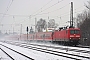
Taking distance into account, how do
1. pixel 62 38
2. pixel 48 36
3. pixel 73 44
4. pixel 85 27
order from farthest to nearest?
pixel 48 36, pixel 85 27, pixel 62 38, pixel 73 44

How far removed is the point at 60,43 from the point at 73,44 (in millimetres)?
6040

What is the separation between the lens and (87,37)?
4162cm

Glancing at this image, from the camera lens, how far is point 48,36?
5416 cm

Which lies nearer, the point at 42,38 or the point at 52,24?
the point at 42,38

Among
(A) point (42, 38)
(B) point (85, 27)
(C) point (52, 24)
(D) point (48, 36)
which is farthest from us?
(C) point (52, 24)

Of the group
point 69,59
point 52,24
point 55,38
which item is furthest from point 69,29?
point 52,24

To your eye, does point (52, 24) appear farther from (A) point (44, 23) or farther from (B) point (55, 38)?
(B) point (55, 38)

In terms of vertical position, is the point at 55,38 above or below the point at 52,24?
below

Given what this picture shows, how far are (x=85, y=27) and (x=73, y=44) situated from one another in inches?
283

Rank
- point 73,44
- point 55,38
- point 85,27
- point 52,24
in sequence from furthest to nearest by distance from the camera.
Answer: point 52,24
point 55,38
point 85,27
point 73,44

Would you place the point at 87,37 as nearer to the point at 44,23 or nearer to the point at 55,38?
the point at 55,38

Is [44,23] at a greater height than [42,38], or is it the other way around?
[44,23]

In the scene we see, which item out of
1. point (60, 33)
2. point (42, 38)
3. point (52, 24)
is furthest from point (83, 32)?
point (52, 24)

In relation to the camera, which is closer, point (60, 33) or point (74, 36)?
point (74, 36)
